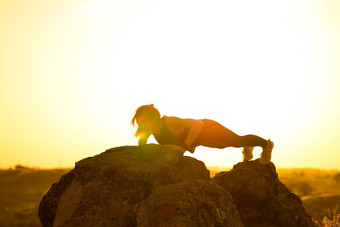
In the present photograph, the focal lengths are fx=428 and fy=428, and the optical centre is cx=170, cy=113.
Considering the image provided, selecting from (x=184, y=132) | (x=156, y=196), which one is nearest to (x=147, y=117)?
(x=184, y=132)

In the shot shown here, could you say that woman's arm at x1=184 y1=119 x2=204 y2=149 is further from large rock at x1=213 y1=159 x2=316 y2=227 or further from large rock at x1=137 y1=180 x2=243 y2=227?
large rock at x1=137 y1=180 x2=243 y2=227

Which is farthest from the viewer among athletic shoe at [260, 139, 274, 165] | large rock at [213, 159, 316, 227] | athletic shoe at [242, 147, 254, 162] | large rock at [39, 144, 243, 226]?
athletic shoe at [242, 147, 254, 162]

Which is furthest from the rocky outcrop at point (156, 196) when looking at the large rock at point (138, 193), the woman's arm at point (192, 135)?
the woman's arm at point (192, 135)

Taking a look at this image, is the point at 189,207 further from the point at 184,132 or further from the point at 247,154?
the point at 247,154

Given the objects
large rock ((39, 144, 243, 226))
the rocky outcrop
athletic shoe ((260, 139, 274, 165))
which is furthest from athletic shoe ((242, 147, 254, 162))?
large rock ((39, 144, 243, 226))

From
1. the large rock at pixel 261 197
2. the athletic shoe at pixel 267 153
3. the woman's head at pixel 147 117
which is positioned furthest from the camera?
the athletic shoe at pixel 267 153

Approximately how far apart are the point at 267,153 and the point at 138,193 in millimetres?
3248

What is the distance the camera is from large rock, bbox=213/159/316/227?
7.34 metres

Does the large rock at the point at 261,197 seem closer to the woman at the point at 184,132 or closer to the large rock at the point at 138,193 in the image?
the woman at the point at 184,132

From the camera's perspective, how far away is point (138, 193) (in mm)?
5887

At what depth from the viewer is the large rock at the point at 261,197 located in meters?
7.34

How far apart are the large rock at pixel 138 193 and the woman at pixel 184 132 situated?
0.36 meters

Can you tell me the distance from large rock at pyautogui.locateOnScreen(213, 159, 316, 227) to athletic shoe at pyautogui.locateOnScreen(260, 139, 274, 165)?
106 mm

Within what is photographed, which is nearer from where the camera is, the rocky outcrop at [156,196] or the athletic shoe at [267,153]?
the rocky outcrop at [156,196]
